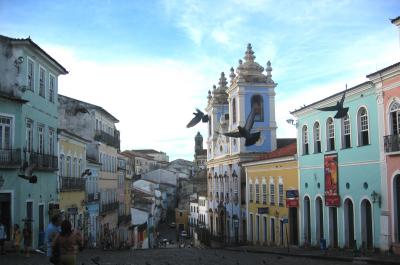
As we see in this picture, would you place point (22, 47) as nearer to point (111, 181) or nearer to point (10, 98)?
point (10, 98)

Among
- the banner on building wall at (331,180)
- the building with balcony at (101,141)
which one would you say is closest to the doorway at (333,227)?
the banner on building wall at (331,180)

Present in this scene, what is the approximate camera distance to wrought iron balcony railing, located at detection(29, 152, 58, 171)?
27.8 metres

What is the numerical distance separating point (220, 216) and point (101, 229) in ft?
54.7

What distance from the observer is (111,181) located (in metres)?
53.3

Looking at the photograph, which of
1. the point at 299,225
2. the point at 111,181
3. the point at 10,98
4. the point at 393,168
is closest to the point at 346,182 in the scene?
the point at 393,168

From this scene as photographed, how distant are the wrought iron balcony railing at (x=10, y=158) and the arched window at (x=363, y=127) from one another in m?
15.3

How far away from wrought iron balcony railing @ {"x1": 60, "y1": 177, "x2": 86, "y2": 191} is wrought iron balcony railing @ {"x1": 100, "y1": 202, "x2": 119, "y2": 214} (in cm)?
798

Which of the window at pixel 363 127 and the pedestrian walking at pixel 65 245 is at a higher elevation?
the window at pixel 363 127

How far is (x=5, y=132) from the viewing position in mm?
25891

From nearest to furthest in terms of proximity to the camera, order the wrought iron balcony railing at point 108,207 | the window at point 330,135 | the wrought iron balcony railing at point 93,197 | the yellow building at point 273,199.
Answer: the window at point 330,135
the yellow building at point 273,199
the wrought iron balcony railing at point 93,197
the wrought iron balcony railing at point 108,207

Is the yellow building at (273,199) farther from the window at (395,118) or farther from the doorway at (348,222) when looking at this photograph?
the window at (395,118)

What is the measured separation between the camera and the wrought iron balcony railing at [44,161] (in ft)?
91.2

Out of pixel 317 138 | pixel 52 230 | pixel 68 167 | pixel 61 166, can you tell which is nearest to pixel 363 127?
pixel 317 138

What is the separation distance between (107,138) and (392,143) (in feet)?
99.5
